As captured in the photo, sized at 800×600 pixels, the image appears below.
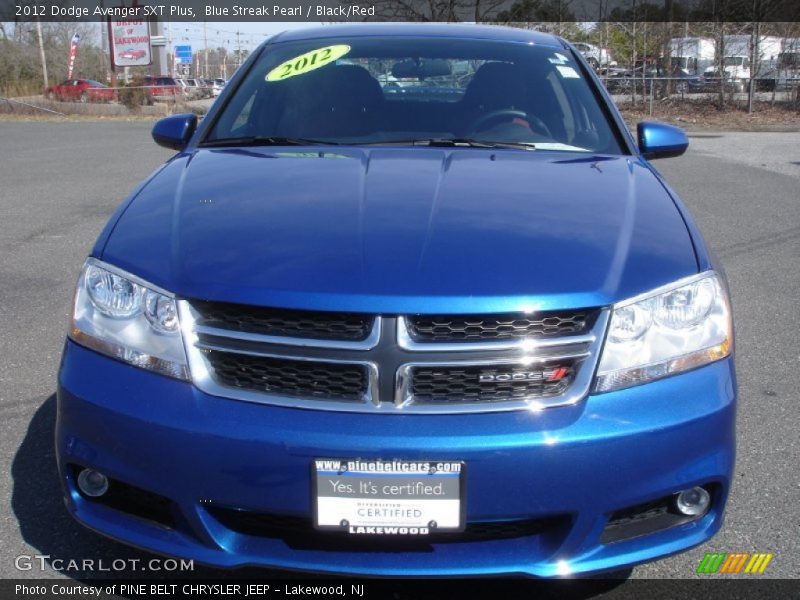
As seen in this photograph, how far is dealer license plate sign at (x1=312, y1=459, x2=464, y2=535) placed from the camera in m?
2.03

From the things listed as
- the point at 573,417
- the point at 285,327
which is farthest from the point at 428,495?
the point at 285,327

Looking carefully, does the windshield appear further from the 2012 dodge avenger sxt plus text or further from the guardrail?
the guardrail

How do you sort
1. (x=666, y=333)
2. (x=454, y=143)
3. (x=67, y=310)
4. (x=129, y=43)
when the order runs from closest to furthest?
1. (x=666, y=333)
2. (x=454, y=143)
3. (x=67, y=310)
4. (x=129, y=43)

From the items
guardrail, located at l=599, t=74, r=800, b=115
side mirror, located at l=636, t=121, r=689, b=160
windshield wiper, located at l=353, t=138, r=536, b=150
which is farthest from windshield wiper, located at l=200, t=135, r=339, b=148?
guardrail, located at l=599, t=74, r=800, b=115

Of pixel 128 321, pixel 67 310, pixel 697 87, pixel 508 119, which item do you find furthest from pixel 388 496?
pixel 697 87

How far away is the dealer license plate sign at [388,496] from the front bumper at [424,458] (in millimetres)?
27

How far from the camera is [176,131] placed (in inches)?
145

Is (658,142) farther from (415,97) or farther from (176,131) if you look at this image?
(176,131)

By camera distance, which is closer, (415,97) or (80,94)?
(415,97)

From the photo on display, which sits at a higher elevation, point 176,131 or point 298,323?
point 176,131

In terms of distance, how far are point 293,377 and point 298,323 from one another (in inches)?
5.1

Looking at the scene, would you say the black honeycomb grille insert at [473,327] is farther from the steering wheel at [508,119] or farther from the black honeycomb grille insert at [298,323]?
the steering wheel at [508,119]

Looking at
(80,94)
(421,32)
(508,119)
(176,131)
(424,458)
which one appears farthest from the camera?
(80,94)

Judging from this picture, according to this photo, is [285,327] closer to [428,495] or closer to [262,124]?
[428,495]
